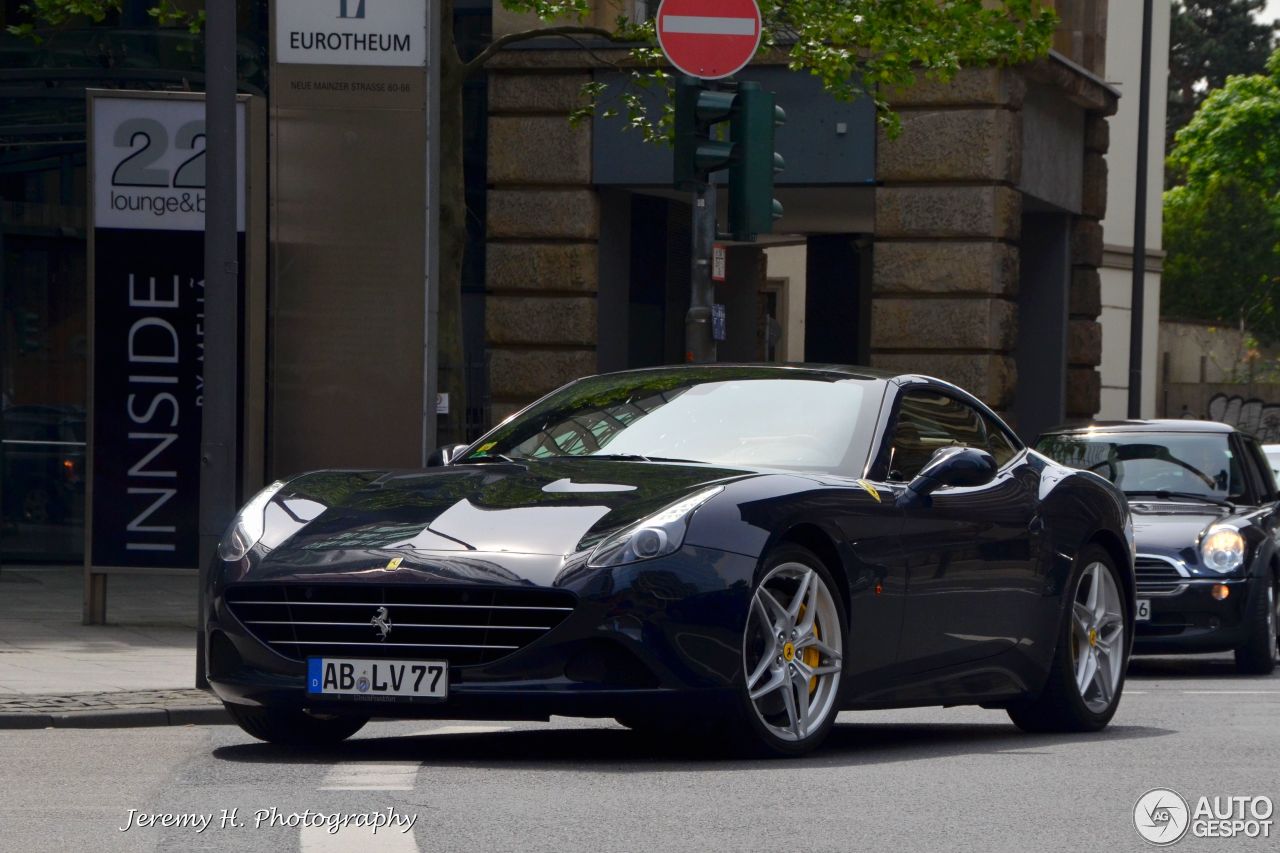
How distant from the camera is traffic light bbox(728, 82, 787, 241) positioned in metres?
12.8

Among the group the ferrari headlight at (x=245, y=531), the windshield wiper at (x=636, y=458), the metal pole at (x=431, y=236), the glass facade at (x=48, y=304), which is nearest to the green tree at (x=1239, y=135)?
the glass facade at (x=48, y=304)

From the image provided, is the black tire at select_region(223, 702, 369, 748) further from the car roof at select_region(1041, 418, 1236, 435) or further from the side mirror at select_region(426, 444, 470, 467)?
the car roof at select_region(1041, 418, 1236, 435)

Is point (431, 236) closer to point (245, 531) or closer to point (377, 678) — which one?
point (245, 531)

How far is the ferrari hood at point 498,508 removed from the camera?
7250mm

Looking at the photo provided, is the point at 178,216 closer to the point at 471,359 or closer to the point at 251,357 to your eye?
the point at 251,357

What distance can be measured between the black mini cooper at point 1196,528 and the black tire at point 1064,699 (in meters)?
4.38

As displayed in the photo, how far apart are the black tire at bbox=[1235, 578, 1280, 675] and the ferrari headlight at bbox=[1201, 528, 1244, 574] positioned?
0.27 metres

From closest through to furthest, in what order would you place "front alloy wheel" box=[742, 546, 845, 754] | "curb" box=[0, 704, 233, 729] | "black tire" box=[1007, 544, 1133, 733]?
"front alloy wheel" box=[742, 546, 845, 754] < "black tire" box=[1007, 544, 1133, 733] < "curb" box=[0, 704, 233, 729]

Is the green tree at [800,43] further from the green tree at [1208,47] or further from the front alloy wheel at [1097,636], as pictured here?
the green tree at [1208,47]

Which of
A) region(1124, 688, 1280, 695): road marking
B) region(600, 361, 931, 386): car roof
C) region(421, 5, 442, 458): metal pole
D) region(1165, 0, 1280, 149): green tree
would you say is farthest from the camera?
region(1165, 0, 1280, 149): green tree

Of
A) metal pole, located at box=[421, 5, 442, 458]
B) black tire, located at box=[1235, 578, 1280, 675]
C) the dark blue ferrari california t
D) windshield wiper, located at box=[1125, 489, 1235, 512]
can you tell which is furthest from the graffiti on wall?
the dark blue ferrari california t

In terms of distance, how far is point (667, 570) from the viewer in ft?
23.3

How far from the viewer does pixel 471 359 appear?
23.9 m

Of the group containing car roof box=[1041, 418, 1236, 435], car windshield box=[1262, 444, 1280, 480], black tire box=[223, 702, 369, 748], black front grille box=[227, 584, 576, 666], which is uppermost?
car roof box=[1041, 418, 1236, 435]
